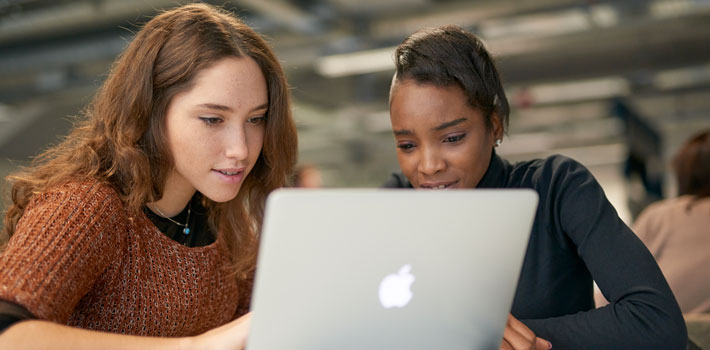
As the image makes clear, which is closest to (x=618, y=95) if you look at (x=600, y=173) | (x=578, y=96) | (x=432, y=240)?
(x=578, y=96)

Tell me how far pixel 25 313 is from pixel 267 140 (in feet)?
2.19

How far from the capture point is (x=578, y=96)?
293 inches

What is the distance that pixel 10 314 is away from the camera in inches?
36.9

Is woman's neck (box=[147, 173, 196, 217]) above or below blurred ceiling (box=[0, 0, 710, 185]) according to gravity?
above

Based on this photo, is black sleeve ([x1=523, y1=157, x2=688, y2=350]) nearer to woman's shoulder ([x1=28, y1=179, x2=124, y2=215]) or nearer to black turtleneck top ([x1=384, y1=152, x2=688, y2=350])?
black turtleneck top ([x1=384, y1=152, x2=688, y2=350])

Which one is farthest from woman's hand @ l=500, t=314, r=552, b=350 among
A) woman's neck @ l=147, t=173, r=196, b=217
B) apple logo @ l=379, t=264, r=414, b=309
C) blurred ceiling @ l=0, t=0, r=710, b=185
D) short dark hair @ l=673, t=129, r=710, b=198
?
short dark hair @ l=673, t=129, r=710, b=198

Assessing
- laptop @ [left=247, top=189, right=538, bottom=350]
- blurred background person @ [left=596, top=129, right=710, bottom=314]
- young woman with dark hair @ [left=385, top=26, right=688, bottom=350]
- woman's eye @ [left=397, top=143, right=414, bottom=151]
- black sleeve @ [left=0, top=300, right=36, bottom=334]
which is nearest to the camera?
laptop @ [left=247, top=189, right=538, bottom=350]

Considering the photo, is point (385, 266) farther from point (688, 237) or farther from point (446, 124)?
point (688, 237)

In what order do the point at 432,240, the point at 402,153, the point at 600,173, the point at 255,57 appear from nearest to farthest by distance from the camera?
the point at 432,240
the point at 255,57
the point at 402,153
the point at 600,173

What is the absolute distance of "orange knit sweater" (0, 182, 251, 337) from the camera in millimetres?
1009

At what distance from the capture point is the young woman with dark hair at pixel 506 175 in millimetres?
1243

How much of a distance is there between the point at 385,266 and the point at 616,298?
607 mm

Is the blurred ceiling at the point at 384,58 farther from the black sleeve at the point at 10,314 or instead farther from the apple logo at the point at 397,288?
the black sleeve at the point at 10,314

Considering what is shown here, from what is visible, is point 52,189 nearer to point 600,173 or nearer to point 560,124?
point 560,124
